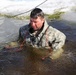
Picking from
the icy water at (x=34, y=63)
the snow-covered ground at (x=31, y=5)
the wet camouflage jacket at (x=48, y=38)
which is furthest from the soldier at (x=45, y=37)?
the snow-covered ground at (x=31, y=5)

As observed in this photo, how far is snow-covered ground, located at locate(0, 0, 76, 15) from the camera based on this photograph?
29.1ft

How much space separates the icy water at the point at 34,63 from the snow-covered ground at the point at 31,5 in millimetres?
3370

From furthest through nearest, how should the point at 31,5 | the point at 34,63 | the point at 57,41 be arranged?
1. the point at 31,5
2. the point at 57,41
3. the point at 34,63

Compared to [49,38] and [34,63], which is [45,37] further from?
[34,63]

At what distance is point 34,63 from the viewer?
490 cm

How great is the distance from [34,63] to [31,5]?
4.71 metres

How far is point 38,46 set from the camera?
540cm

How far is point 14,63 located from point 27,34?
921mm

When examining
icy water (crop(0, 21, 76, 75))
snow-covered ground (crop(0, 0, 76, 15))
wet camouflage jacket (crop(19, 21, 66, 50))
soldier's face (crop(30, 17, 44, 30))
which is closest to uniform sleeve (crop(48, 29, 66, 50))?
wet camouflage jacket (crop(19, 21, 66, 50))

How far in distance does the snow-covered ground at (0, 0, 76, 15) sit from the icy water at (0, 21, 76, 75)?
11.1ft

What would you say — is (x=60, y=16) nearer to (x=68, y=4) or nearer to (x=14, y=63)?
(x=68, y=4)

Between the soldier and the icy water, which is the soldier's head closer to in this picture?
the soldier

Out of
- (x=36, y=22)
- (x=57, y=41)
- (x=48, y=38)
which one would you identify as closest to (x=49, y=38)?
(x=48, y=38)

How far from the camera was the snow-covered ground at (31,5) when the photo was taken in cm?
887
